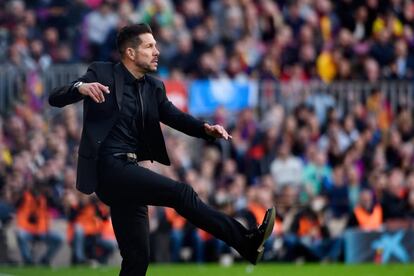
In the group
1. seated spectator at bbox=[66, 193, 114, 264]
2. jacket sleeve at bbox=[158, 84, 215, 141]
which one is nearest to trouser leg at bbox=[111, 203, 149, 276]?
jacket sleeve at bbox=[158, 84, 215, 141]

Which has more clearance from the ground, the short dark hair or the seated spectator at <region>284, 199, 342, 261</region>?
the short dark hair

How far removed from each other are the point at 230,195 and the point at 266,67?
3.16m

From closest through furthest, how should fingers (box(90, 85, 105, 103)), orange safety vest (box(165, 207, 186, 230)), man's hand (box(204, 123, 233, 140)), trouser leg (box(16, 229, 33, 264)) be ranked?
fingers (box(90, 85, 105, 103)) < man's hand (box(204, 123, 233, 140)) < trouser leg (box(16, 229, 33, 264)) < orange safety vest (box(165, 207, 186, 230))

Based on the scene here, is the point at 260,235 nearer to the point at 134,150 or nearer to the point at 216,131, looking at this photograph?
the point at 216,131

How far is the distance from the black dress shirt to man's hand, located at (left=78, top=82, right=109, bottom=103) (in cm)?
52

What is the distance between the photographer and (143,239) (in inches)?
421

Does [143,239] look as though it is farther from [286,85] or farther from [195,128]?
[286,85]

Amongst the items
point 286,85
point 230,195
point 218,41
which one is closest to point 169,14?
point 218,41

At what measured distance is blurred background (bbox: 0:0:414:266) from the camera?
1856cm

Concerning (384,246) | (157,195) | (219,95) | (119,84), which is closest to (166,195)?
(157,195)

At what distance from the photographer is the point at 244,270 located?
666 inches

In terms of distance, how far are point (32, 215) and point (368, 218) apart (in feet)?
15.4

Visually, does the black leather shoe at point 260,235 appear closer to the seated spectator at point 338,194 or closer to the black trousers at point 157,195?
the black trousers at point 157,195

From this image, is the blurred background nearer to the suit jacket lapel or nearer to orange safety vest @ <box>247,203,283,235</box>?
orange safety vest @ <box>247,203,283,235</box>
